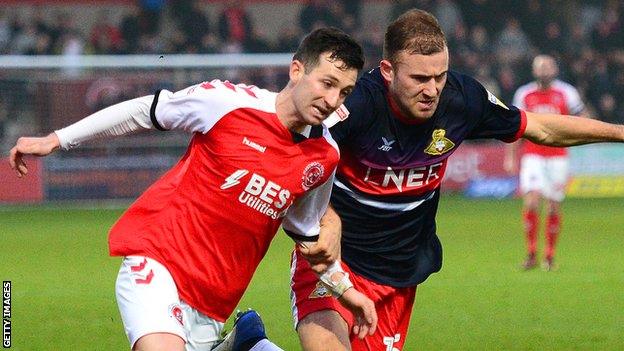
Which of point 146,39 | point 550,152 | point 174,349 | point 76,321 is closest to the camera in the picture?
point 174,349

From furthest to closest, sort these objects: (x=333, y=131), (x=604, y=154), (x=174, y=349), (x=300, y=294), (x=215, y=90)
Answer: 1. (x=604, y=154)
2. (x=300, y=294)
3. (x=333, y=131)
4. (x=215, y=90)
5. (x=174, y=349)

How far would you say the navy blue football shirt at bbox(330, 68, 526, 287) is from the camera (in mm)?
6629

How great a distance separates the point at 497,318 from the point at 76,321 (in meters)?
3.72

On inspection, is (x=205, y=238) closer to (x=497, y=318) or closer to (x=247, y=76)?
(x=497, y=318)

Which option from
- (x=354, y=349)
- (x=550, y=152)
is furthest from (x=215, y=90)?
(x=550, y=152)

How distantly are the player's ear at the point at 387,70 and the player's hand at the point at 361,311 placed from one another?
1246 mm

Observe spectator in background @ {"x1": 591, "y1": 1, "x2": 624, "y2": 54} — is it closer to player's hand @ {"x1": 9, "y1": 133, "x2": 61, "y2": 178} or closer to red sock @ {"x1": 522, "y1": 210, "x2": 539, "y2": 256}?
red sock @ {"x1": 522, "y1": 210, "x2": 539, "y2": 256}

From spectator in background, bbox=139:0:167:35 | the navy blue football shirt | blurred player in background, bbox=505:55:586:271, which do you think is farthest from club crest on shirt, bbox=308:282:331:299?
spectator in background, bbox=139:0:167:35

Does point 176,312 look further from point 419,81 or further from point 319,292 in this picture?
point 419,81

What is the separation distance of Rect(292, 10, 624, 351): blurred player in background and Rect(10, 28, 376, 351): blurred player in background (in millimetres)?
548

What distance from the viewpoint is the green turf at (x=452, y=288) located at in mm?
9930

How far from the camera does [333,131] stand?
635 cm

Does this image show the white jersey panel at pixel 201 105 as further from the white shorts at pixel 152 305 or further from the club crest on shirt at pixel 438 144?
the club crest on shirt at pixel 438 144

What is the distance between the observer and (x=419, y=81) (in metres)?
6.45
